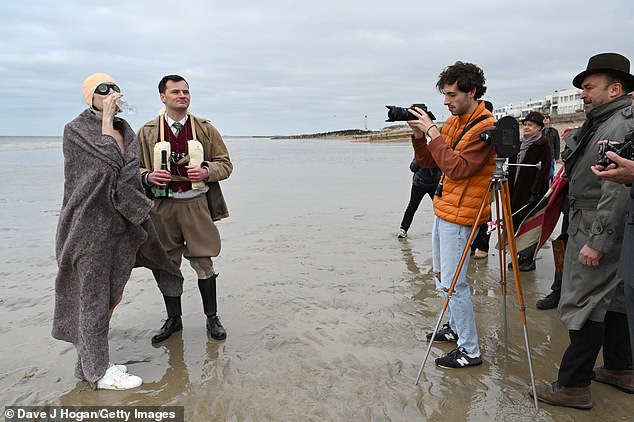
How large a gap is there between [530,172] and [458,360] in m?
3.44

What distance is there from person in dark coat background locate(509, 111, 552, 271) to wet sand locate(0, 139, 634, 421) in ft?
2.77

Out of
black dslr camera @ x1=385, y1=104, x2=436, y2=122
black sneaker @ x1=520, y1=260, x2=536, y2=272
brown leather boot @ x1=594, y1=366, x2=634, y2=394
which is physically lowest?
brown leather boot @ x1=594, y1=366, x2=634, y2=394

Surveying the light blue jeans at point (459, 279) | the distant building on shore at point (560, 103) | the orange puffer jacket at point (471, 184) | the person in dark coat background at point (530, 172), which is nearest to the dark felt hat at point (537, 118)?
the person in dark coat background at point (530, 172)

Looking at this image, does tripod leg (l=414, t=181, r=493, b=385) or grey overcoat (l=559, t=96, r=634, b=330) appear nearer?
grey overcoat (l=559, t=96, r=634, b=330)

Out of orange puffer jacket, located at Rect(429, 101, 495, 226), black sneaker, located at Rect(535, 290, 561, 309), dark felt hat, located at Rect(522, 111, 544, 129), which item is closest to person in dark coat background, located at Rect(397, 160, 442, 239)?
dark felt hat, located at Rect(522, 111, 544, 129)

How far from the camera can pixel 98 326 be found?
340 centimetres

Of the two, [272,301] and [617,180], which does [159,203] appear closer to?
[272,301]

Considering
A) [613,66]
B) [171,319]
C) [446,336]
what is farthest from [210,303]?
[613,66]

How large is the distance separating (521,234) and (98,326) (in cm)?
351

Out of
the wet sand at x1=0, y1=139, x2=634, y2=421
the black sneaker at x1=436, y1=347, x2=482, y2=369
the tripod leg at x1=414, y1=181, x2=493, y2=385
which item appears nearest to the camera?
the wet sand at x1=0, y1=139, x2=634, y2=421

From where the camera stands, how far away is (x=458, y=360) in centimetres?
369

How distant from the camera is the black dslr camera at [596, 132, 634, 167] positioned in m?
2.54

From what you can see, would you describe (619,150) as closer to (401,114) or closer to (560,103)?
(401,114)

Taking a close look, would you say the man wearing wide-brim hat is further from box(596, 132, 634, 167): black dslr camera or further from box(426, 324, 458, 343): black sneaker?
box(426, 324, 458, 343): black sneaker
